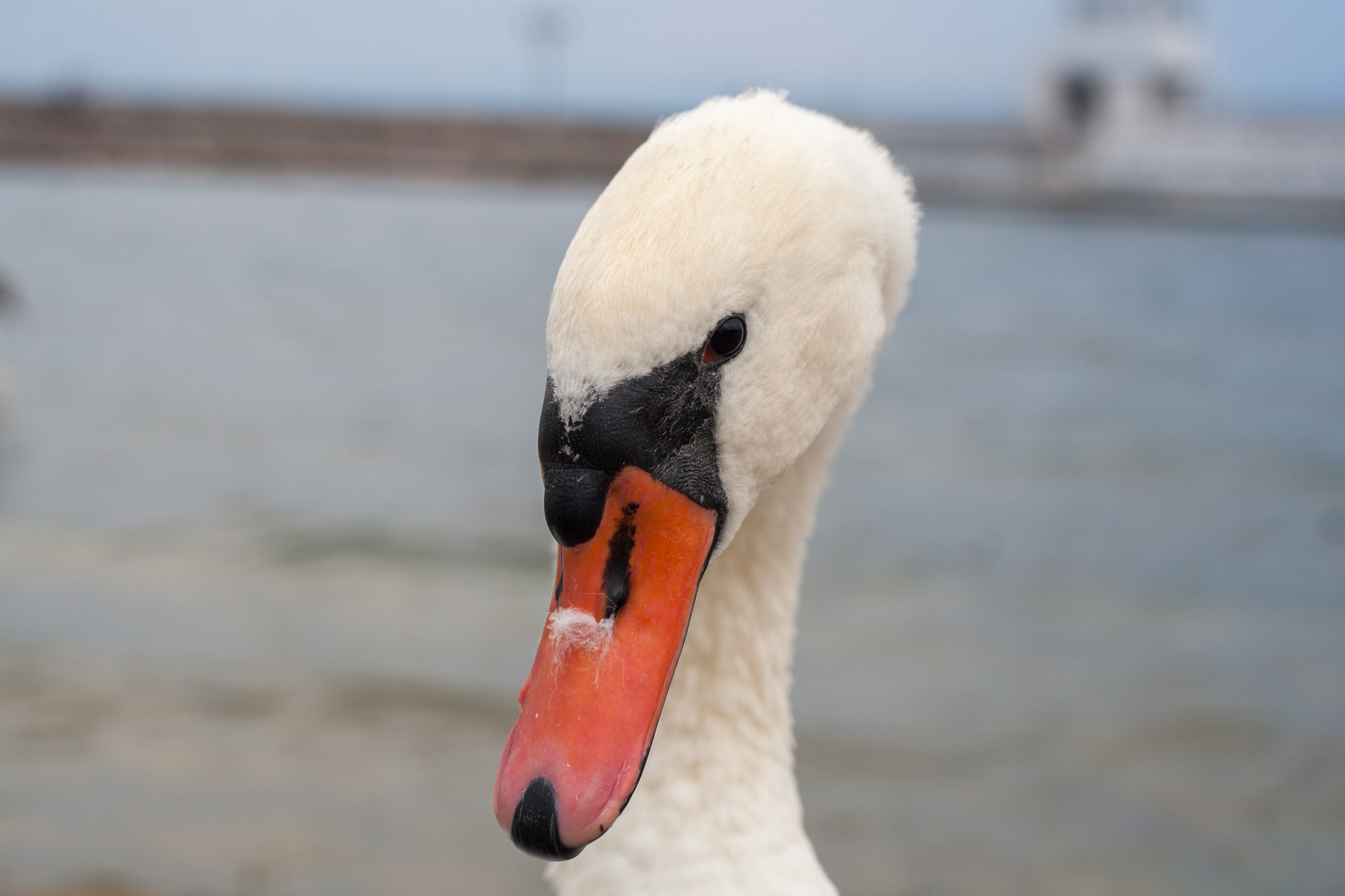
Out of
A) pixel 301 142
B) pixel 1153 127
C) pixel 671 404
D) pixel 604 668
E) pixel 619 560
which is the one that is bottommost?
pixel 301 142

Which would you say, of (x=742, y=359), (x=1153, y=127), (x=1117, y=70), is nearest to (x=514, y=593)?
(x=742, y=359)

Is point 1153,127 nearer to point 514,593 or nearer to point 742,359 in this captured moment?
point 514,593

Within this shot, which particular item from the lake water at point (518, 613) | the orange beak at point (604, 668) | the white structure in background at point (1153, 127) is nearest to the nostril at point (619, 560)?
the orange beak at point (604, 668)

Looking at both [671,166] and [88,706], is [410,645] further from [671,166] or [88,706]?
[671,166]

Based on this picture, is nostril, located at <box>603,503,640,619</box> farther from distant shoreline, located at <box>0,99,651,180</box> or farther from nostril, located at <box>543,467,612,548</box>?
distant shoreline, located at <box>0,99,651,180</box>

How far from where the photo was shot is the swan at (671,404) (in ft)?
5.10

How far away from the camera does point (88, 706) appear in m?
4.96

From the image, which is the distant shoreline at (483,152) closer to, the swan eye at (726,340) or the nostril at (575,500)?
the swan eye at (726,340)

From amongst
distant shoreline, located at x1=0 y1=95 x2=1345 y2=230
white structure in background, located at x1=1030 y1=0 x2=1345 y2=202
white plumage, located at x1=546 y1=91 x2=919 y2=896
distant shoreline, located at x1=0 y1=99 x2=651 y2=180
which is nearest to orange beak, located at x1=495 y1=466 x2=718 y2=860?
white plumage, located at x1=546 y1=91 x2=919 y2=896

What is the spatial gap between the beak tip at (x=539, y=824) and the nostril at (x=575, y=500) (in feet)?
1.01

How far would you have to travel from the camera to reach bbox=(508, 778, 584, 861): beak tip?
1.49 metres

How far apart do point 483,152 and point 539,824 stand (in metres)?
44.3

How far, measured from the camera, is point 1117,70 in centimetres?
3978

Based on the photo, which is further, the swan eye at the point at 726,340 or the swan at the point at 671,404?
the swan eye at the point at 726,340
